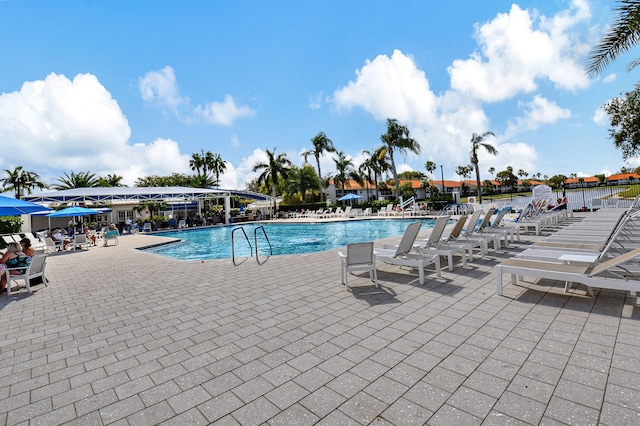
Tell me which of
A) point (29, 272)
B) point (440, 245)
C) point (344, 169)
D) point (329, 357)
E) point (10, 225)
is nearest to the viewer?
point (329, 357)

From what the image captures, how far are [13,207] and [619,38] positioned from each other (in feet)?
41.6

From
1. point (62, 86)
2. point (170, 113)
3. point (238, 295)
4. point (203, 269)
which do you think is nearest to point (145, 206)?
point (170, 113)

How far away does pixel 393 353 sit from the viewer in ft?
9.84

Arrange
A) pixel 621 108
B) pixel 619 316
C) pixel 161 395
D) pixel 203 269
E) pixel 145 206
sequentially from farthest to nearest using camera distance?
pixel 145 206 → pixel 621 108 → pixel 203 269 → pixel 619 316 → pixel 161 395

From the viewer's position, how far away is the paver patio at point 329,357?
87.2 inches

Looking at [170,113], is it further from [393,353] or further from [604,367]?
[604,367]

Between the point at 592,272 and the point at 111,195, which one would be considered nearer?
the point at 592,272

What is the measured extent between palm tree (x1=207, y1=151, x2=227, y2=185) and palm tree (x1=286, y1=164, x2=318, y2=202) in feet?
65.3

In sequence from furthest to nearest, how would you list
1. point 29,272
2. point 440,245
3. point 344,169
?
point 344,169 < point 440,245 < point 29,272

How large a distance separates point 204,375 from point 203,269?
518 centimetres

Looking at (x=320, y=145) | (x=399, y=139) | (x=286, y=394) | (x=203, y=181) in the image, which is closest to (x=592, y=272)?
(x=286, y=394)

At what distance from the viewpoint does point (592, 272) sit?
3955mm

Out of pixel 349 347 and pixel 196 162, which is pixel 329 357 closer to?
pixel 349 347

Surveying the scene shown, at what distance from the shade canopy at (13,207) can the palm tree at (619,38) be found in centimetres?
1206
